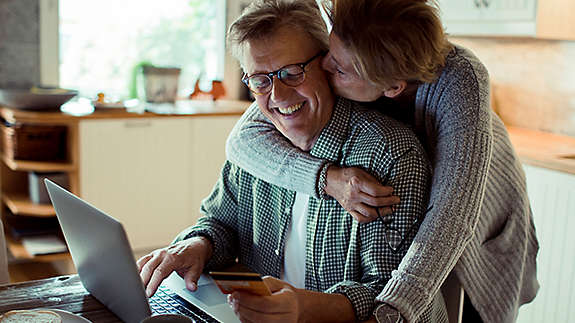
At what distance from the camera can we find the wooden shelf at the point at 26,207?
3.50m

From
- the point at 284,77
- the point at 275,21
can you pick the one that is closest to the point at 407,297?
the point at 284,77

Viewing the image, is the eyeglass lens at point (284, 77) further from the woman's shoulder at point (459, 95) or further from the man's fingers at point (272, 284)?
the man's fingers at point (272, 284)

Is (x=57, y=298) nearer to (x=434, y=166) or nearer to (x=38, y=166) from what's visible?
(x=434, y=166)

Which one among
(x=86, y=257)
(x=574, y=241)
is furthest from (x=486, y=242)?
(x=574, y=241)

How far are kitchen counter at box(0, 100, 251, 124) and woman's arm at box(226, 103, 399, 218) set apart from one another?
1978 millimetres

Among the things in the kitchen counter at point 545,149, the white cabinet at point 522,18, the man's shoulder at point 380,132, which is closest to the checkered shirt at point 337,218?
the man's shoulder at point 380,132

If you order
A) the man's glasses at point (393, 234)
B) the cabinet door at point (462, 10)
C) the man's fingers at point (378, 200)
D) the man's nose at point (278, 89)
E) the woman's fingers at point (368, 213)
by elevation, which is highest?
the cabinet door at point (462, 10)

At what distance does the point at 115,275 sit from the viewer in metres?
1.23

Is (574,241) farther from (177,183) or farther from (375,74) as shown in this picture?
(177,183)

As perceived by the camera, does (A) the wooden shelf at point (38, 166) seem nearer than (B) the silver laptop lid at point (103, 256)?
No

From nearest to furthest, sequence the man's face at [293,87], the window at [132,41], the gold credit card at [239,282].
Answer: the gold credit card at [239,282] → the man's face at [293,87] → the window at [132,41]

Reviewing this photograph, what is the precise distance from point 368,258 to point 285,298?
0.27m

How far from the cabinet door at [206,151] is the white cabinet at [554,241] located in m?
1.88

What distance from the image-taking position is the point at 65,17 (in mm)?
4043
